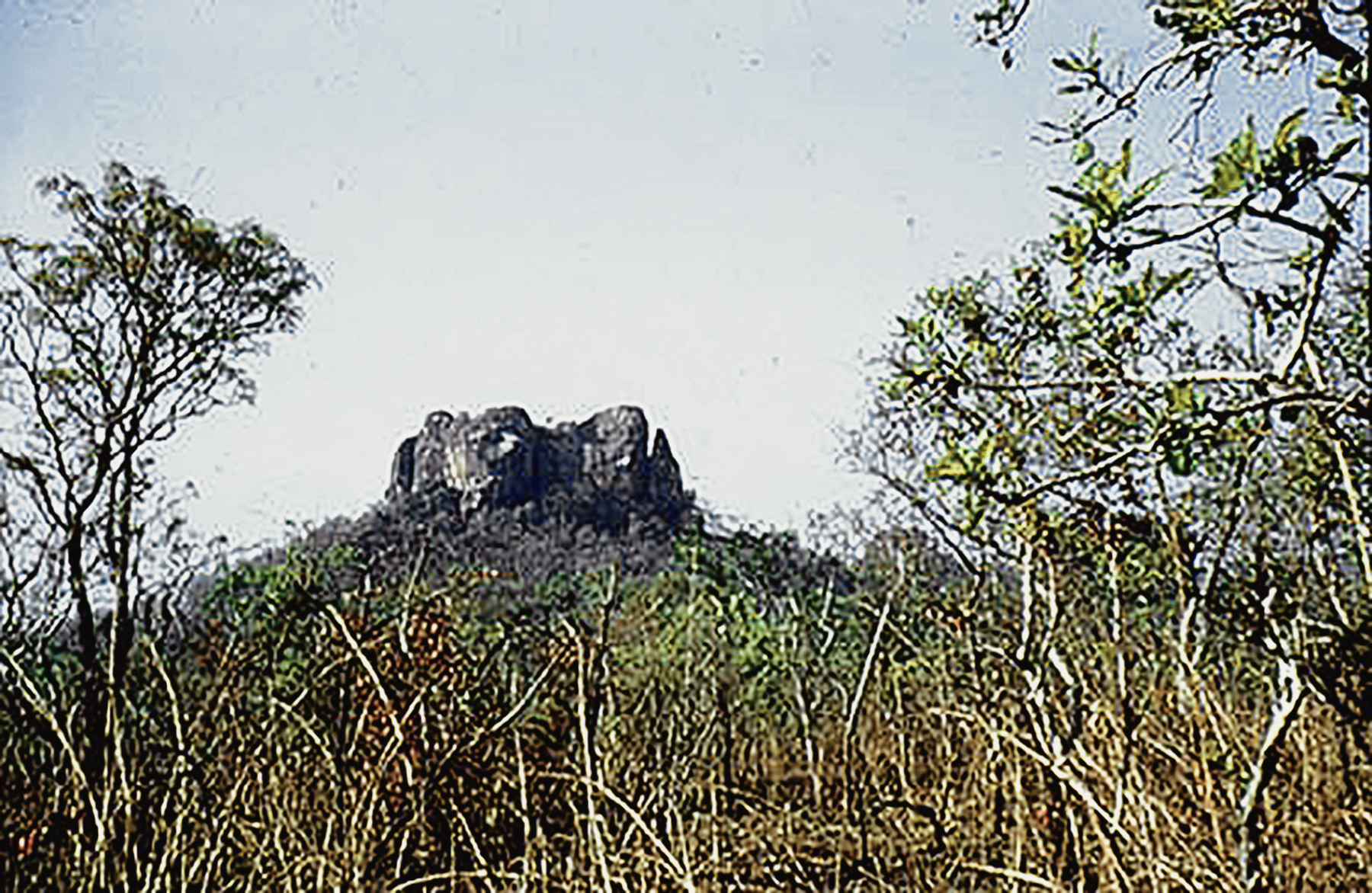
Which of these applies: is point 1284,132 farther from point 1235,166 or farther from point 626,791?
point 626,791

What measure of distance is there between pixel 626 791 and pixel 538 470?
926 inches

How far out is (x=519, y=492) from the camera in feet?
83.2

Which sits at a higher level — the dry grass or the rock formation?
the rock formation

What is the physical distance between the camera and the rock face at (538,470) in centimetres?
2420

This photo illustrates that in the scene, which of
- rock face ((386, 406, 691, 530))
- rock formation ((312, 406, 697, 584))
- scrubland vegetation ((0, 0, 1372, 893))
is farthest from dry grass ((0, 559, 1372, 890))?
rock face ((386, 406, 691, 530))

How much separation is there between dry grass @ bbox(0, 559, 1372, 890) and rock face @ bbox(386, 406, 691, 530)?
62.1 ft

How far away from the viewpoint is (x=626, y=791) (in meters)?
2.82

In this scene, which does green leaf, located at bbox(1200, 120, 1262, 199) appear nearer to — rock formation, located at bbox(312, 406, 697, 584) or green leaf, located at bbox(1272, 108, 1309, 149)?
green leaf, located at bbox(1272, 108, 1309, 149)

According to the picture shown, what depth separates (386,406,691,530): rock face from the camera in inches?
953

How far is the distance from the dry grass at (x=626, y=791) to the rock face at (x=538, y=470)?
745 inches

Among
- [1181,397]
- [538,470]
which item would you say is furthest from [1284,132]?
[538,470]

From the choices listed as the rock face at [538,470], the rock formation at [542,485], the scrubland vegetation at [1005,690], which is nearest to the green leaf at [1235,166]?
the scrubland vegetation at [1005,690]

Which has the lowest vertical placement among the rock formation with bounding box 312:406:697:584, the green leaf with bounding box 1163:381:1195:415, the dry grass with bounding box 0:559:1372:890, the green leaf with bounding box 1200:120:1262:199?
the dry grass with bounding box 0:559:1372:890

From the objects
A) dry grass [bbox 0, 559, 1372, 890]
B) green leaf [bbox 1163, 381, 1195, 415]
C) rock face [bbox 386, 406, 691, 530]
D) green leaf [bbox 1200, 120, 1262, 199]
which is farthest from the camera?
rock face [bbox 386, 406, 691, 530]
